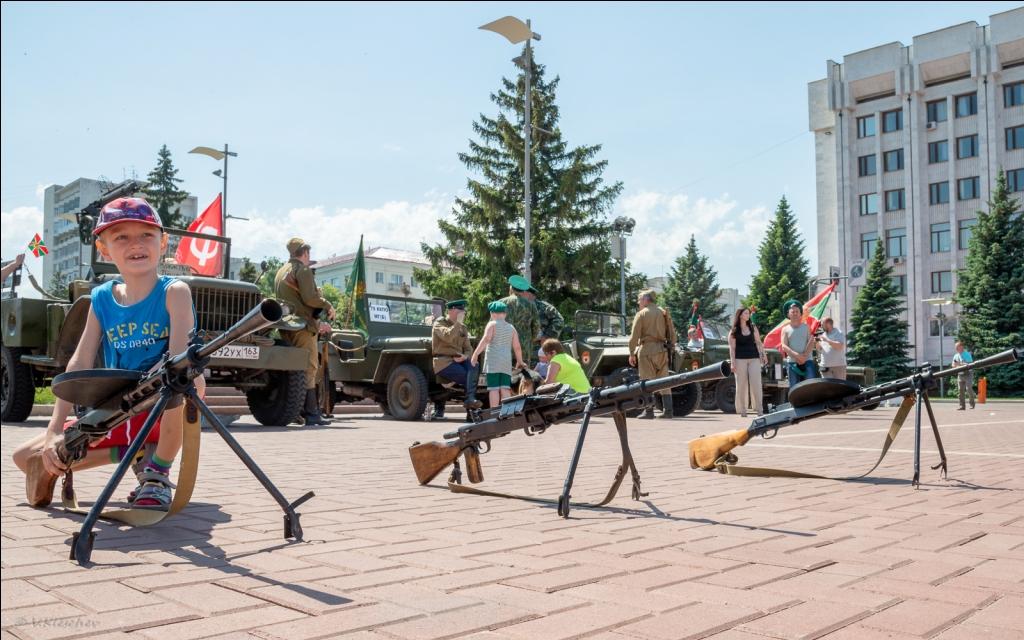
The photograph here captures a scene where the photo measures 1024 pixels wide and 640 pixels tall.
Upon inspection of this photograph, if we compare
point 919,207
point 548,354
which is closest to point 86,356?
point 548,354

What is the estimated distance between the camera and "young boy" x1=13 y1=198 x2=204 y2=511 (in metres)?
3.48

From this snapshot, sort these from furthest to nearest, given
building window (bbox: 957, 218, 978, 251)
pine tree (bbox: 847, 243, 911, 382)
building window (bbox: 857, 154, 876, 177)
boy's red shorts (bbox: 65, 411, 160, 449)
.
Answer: building window (bbox: 857, 154, 876, 177) → building window (bbox: 957, 218, 978, 251) → pine tree (bbox: 847, 243, 911, 382) → boy's red shorts (bbox: 65, 411, 160, 449)

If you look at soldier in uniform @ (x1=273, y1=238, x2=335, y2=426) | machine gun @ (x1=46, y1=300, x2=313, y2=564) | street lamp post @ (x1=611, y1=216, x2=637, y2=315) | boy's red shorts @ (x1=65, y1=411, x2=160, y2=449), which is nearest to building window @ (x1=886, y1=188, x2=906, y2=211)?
street lamp post @ (x1=611, y1=216, x2=637, y2=315)

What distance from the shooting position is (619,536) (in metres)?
3.49

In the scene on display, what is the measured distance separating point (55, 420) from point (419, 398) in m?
8.90

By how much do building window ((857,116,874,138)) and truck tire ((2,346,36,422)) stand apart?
53.3m

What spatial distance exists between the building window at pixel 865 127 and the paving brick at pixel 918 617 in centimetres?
5731

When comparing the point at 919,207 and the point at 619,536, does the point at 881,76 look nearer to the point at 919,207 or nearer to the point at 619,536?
the point at 919,207

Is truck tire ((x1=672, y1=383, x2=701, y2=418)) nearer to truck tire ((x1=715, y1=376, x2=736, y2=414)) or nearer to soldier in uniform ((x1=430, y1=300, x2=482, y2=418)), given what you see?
truck tire ((x1=715, y1=376, x2=736, y2=414))

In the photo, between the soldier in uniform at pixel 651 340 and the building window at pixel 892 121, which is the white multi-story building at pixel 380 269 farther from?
the soldier in uniform at pixel 651 340

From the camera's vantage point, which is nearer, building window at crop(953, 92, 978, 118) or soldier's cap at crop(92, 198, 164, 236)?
soldier's cap at crop(92, 198, 164, 236)

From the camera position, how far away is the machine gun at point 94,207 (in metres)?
8.96

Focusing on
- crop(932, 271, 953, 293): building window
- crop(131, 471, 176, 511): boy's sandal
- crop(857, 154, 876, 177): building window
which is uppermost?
crop(857, 154, 876, 177): building window

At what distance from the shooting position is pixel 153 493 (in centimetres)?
365
